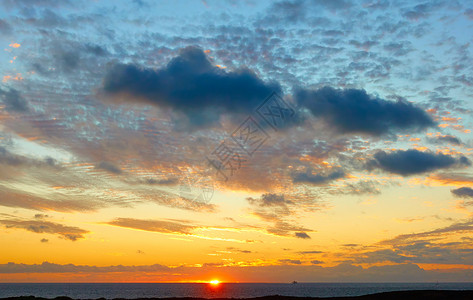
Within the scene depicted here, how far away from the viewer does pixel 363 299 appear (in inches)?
2201

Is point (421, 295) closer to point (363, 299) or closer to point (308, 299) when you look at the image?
point (363, 299)

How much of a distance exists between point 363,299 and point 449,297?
11855 mm

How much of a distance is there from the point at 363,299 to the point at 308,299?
7.83m

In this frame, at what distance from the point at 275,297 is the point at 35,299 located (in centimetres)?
3413

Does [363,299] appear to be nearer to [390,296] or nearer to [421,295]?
[390,296]

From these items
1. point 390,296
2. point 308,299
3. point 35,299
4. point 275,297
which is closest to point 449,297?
point 390,296

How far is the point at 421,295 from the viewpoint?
58.3 meters

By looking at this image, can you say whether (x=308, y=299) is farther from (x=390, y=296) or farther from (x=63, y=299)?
(x=63, y=299)

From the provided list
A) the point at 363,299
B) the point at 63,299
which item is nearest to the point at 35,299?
the point at 63,299

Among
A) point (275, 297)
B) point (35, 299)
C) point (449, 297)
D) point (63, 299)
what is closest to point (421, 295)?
point (449, 297)

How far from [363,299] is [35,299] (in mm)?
46686

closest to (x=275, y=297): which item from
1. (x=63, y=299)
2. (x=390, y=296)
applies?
(x=390, y=296)

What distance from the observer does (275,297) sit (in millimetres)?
56625

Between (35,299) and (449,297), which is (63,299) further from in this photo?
(449,297)
